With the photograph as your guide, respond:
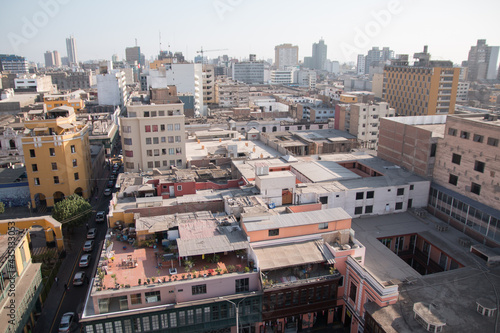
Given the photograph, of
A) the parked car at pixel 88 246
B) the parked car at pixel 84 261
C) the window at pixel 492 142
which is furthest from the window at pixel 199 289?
the window at pixel 492 142

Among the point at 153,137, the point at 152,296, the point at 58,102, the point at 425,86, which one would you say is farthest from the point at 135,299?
the point at 425,86

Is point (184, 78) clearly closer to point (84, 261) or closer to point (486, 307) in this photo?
point (84, 261)

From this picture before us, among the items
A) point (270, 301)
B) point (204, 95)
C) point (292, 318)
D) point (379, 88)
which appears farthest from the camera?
point (379, 88)

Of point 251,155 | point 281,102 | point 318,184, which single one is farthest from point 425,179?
point 281,102

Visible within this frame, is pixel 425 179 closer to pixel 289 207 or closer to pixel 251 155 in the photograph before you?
pixel 289 207

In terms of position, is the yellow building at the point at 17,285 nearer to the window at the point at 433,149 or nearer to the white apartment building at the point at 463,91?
the window at the point at 433,149

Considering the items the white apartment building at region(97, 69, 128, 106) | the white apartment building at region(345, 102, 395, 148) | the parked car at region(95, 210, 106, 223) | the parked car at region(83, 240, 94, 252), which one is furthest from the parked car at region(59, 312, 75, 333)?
the white apartment building at region(97, 69, 128, 106)

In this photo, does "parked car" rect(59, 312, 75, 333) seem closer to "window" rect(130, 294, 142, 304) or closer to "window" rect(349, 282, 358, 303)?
"window" rect(130, 294, 142, 304)
